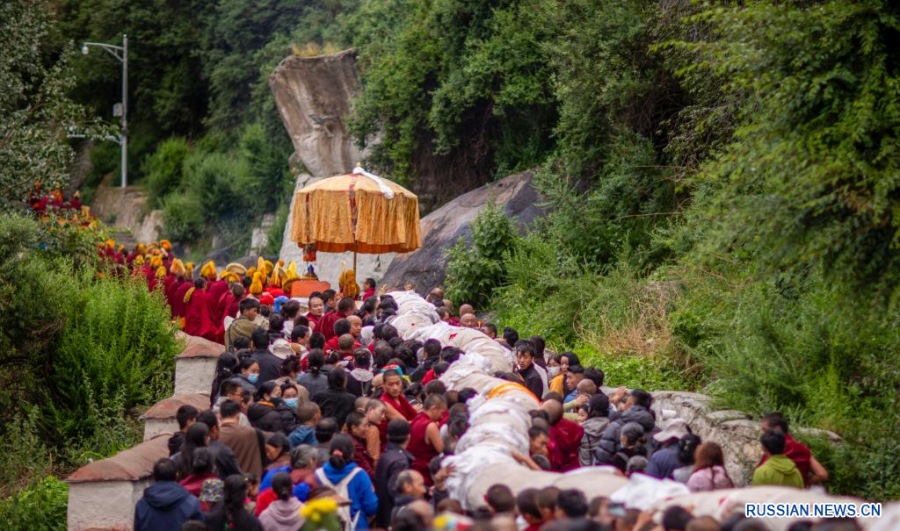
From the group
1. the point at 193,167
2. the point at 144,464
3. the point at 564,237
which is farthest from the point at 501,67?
the point at 193,167

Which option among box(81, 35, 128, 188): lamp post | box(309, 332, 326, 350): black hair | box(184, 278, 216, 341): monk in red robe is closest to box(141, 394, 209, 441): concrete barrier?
box(309, 332, 326, 350): black hair

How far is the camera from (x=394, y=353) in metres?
12.5

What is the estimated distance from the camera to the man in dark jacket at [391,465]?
29.2 ft

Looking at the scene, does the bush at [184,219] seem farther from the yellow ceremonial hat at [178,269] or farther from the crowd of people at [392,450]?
the crowd of people at [392,450]

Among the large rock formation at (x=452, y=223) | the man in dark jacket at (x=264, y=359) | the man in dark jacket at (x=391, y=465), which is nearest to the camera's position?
the man in dark jacket at (x=391, y=465)

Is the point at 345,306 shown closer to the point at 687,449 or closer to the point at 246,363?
the point at 246,363

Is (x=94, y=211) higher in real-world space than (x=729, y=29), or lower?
lower

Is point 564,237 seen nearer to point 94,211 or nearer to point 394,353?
point 394,353

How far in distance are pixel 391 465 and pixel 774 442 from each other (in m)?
2.78

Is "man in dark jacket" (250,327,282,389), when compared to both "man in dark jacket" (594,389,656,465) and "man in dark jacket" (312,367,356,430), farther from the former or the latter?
"man in dark jacket" (594,389,656,465)

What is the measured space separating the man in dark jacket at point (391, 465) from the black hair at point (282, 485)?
0.90m

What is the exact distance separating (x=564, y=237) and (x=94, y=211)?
29564mm

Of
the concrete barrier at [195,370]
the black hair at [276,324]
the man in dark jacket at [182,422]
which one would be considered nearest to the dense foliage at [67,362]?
the concrete barrier at [195,370]

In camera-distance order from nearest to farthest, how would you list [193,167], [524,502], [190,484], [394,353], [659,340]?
[524,502]
[190,484]
[394,353]
[659,340]
[193,167]
